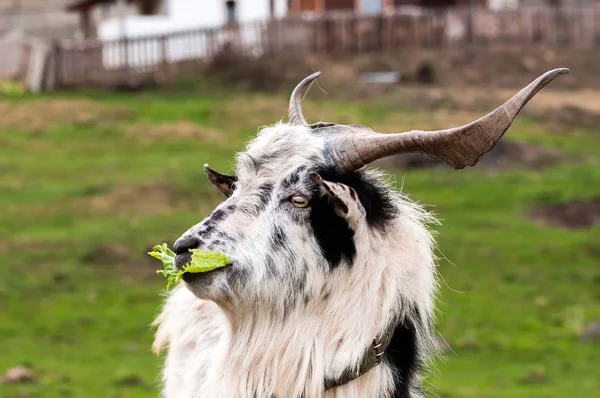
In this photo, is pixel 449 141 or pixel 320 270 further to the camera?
pixel 320 270

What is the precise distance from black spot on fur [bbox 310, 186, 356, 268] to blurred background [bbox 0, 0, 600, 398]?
141cm

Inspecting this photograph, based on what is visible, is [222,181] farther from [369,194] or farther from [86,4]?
[86,4]

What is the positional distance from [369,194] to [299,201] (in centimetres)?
35

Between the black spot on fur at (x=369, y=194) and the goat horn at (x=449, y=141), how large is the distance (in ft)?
0.17

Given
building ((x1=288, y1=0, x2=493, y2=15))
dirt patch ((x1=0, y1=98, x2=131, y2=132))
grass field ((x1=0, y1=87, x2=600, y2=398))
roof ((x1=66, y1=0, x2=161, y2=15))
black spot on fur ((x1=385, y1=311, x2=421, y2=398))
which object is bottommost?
grass field ((x1=0, y1=87, x2=600, y2=398))

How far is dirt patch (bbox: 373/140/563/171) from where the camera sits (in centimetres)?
2423

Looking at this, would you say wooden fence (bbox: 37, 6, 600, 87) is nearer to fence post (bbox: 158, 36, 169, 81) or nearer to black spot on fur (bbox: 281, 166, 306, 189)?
fence post (bbox: 158, 36, 169, 81)

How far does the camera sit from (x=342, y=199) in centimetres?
533

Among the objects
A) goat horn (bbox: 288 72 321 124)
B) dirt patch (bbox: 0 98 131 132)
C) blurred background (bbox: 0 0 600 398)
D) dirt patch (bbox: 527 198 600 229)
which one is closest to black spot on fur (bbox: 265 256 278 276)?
goat horn (bbox: 288 72 321 124)

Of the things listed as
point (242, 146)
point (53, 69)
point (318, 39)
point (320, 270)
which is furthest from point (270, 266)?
point (318, 39)

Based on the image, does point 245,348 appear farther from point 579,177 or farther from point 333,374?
point 579,177

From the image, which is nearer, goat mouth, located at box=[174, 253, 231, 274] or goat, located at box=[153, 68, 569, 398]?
goat mouth, located at box=[174, 253, 231, 274]

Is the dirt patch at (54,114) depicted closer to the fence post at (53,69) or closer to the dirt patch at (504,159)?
the fence post at (53,69)

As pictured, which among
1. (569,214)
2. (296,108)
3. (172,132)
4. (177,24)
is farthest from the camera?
(177,24)
